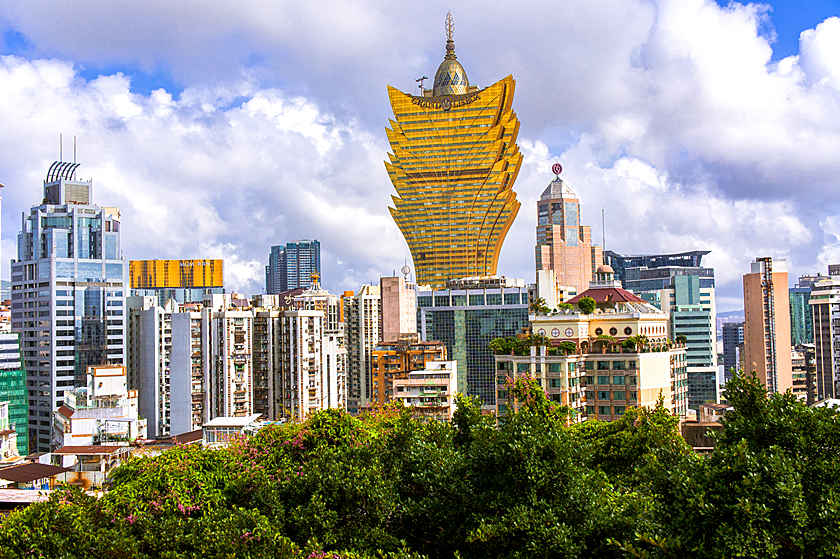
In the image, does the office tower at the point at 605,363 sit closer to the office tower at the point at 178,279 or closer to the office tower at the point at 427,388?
the office tower at the point at 427,388

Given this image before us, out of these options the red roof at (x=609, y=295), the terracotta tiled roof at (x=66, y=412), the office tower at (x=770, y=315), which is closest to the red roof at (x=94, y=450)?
the terracotta tiled roof at (x=66, y=412)

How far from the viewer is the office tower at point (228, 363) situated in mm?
90000

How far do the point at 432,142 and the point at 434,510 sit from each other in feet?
480

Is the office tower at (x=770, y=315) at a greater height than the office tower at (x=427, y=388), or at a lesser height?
greater

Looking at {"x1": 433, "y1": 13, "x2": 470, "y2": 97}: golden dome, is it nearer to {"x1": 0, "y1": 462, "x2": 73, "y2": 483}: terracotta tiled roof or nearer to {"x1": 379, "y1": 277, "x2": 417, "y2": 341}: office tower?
{"x1": 379, "y1": 277, "x2": 417, "y2": 341}: office tower

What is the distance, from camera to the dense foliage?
16.5m

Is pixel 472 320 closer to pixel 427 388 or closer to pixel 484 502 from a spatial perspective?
pixel 427 388

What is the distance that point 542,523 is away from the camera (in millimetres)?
18922

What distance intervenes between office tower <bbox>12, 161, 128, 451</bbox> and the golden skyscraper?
6612 cm

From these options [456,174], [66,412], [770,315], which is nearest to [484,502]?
A: [66,412]

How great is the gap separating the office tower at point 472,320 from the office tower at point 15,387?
56.2 meters

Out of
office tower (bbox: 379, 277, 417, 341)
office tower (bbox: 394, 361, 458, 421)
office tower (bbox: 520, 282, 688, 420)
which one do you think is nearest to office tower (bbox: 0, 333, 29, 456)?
office tower (bbox: 394, 361, 458, 421)

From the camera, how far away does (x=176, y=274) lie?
192 meters

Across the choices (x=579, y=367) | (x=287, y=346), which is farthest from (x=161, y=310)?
(x=579, y=367)
